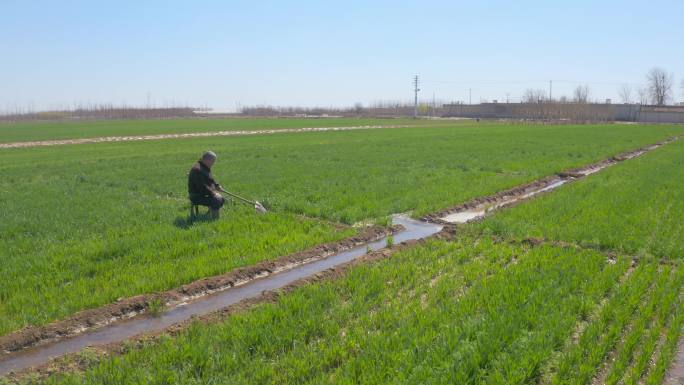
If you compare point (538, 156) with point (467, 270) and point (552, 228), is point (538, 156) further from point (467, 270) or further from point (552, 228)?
point (467, 270)

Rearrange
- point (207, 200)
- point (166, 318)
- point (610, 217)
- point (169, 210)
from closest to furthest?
point (166, 318), point (207, 200), point (610, 217), point (169, 210)

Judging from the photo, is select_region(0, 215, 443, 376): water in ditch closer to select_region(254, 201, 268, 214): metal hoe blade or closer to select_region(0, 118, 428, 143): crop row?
select_region(254, 201, 268, 214): metal hoe blade

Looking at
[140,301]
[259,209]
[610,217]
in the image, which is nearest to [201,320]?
[140,301]

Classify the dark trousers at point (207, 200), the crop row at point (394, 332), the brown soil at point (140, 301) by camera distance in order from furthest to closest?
the dark trousers at point (207, 200), the brown soil at point (140, 301), the crop row at point (394, 332)

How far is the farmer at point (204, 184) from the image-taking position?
11.2m

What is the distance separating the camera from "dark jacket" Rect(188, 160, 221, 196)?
11.2m

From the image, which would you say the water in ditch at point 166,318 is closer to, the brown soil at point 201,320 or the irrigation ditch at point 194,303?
the irrigation ditch at point 194,303

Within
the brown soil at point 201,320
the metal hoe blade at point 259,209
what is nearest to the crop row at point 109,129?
the metal hoe blade at point 259,209

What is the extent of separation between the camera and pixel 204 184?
441 inches

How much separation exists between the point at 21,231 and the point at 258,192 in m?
6.31

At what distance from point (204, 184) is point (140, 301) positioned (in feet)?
14.8

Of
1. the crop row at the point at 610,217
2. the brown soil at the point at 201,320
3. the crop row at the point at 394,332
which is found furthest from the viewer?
the crop row at the point at 610,217

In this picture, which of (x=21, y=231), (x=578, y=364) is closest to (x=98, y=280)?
(x=21, y=231)

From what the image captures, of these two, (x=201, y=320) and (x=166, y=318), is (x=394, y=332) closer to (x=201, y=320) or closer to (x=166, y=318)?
(x=201, y=320)
